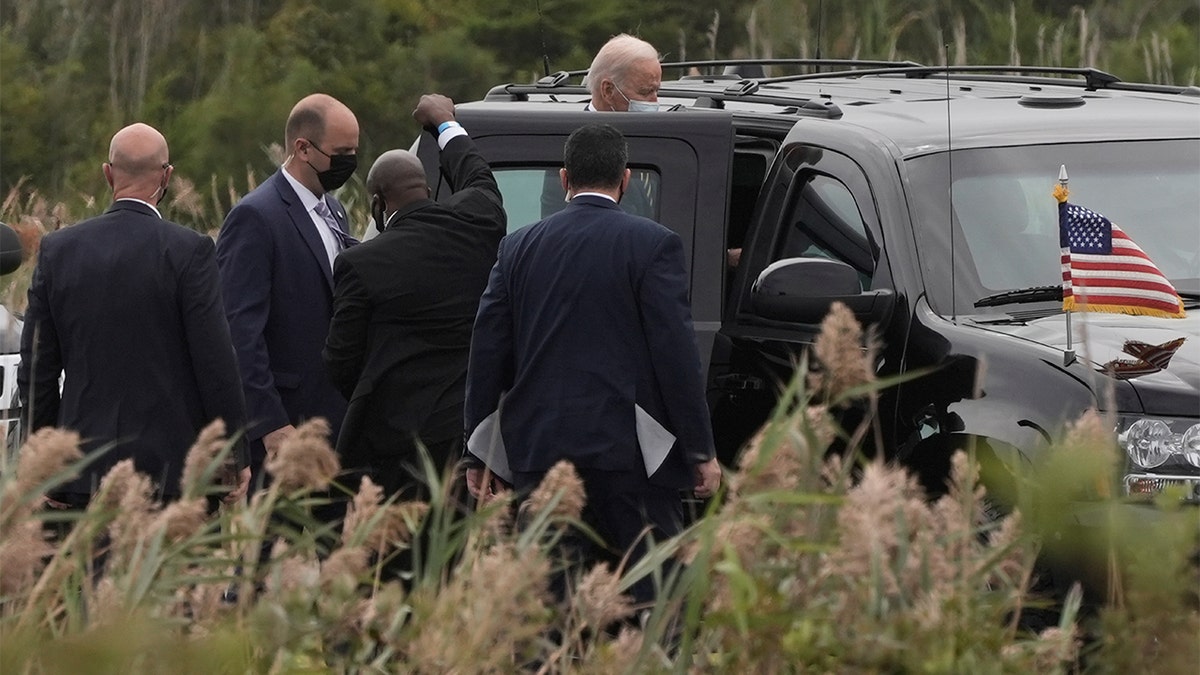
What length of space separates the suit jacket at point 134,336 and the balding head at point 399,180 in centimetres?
64

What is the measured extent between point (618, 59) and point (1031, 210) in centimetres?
173

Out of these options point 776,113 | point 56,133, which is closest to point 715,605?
point 776,113

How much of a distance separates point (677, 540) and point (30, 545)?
1029mm

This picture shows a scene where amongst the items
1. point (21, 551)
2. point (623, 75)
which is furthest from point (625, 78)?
point (21, 551)

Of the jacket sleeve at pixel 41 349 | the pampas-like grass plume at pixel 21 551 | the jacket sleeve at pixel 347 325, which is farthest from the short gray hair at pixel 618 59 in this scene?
the pampas-like grass plume at pixel 21 551

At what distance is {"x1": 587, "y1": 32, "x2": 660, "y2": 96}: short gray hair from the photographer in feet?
23.2

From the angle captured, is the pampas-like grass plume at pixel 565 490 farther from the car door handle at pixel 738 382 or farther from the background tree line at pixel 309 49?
the background tree line at pixel 309 49

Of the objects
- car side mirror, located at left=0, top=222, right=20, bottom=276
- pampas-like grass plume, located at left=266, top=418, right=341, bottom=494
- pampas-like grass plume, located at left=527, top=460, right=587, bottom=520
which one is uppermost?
pampas-like grass plume, located at left=266, top=418, right=341, bottom=494

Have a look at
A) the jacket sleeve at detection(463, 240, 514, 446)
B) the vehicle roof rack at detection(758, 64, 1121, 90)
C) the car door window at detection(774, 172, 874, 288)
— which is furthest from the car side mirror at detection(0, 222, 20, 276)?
the vehicle roof rack at detection(758, 64, 1121, 90)

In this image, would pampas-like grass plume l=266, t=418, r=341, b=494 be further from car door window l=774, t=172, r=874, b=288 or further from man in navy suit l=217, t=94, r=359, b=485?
A: car door window l=774, t=172, r=874, b=288

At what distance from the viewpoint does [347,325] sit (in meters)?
5.98

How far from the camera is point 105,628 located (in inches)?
114

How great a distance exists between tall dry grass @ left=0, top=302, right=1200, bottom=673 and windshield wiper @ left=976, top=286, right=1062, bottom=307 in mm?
2090

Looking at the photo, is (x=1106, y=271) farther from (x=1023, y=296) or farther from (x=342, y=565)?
(x=342, y=565)
